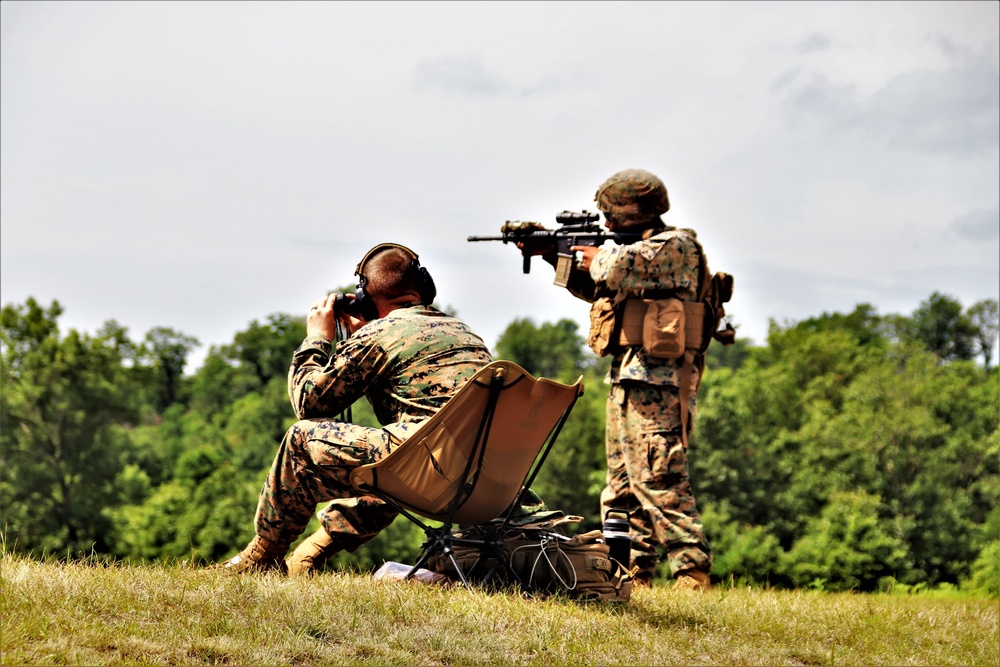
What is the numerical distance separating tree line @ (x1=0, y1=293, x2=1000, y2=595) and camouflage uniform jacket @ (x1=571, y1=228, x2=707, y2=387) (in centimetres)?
1701

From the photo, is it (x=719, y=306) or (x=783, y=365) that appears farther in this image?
(x=783, y=365)

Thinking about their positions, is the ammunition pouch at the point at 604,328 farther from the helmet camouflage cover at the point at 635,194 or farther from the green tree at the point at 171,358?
the green tree at the point at 171,358

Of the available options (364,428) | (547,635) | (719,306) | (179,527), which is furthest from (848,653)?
(179,527)

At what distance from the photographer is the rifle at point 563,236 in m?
7.85

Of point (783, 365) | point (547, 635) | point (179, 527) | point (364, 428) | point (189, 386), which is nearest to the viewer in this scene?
point (547, 635)

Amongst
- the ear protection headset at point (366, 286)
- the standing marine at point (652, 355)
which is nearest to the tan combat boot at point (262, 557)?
the ear protection headset at point (366, 286)

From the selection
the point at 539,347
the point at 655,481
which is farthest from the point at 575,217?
the point at 539,347

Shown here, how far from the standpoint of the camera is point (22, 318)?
40500mm

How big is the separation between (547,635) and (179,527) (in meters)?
34.2

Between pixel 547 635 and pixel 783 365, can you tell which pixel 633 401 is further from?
pixel 783 365

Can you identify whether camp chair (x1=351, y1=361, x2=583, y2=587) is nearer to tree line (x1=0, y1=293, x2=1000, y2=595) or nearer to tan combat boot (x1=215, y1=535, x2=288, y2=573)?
tan combat boot (x1=215, y1=535, x2=288, y2=573)

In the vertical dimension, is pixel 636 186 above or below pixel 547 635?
above

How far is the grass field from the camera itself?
3.74m

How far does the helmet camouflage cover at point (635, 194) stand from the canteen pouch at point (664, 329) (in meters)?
0.70
